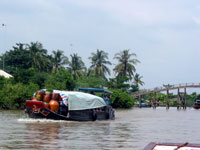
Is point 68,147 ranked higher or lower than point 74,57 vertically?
lower

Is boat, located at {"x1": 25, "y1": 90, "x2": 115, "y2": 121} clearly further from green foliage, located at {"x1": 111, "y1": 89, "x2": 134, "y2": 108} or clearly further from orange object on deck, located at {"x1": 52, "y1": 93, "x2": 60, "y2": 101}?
green foliage, located at {"x1": 111, "y1": 89, "x2": 134, "y2": 108}

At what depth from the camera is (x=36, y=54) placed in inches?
2591

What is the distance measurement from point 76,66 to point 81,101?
1693 inches

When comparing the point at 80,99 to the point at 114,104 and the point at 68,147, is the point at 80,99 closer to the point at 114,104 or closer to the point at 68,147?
the point at 68,147

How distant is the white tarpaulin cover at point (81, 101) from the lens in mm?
23625

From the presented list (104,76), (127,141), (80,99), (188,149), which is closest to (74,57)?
(104,76)

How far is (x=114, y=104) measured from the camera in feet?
182

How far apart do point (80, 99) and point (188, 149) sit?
1813cm

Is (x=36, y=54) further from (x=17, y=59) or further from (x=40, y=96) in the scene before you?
(x=40, y=96)

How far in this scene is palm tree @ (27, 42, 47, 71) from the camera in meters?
65.6

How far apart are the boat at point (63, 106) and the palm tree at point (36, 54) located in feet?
136

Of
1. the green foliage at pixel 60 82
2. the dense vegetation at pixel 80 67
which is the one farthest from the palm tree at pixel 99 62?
the green foliage at pixel 60 82

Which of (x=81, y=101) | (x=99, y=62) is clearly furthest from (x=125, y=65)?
(x=81, y=101)

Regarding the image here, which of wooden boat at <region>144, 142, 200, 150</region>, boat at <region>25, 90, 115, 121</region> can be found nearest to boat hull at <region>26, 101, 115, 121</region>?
boat at <region>25, 90, 115, 121</region>
